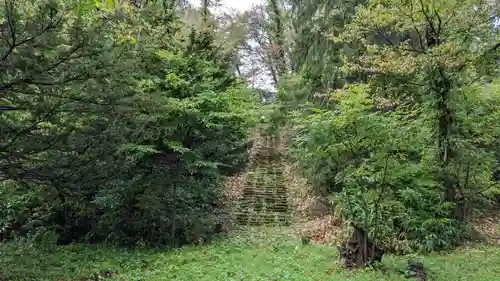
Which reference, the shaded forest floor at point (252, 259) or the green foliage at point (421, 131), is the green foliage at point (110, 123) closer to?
the shaded forest floor at point (252, 259)

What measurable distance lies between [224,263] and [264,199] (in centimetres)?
525

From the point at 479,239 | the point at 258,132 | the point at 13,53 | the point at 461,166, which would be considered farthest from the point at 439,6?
the point at 258,132

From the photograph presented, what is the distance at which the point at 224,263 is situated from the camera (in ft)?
24.6

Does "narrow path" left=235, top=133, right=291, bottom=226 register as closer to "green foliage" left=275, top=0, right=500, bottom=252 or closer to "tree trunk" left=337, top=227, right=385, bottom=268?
"green foliage" left=275, top=0, right=500, bottom=252

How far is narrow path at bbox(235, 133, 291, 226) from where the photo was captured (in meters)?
11.1

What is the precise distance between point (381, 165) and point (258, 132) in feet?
46.3

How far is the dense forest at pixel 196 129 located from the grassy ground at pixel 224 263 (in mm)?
487

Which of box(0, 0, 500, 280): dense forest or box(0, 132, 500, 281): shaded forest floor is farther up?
box(0, 0, 500, 280): dense forest

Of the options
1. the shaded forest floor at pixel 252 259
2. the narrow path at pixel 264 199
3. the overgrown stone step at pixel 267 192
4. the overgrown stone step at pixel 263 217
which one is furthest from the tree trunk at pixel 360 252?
the overgrown stone step at pixel 267 192

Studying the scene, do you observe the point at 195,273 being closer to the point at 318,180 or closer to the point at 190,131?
the point at 190,131

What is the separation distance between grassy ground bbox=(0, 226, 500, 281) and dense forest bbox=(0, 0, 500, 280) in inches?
19.2

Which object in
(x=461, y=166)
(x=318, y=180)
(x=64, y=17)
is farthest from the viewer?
(x=318, y=180)

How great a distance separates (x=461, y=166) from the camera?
899 centimetres

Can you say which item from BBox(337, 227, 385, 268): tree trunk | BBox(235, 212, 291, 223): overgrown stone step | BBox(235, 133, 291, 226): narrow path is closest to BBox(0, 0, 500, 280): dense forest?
BBox(337, 227, 385, 268): tree trunk
